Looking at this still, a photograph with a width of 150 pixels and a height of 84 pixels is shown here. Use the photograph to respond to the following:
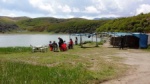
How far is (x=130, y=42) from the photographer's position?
41.2 meters

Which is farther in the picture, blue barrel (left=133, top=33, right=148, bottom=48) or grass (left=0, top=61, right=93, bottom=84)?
blue barrel (left=133, top=33, right=148, bottom=48)

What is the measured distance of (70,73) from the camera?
48.9 feet

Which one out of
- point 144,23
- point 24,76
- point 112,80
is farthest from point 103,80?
point 144,23

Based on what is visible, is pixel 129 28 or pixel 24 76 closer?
pixel 24 76

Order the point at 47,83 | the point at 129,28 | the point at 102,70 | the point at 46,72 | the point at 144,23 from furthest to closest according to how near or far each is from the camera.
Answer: the point at 129,28, the point at 144,23, the point at 102,70, the point at 46,72, the point at 47,83

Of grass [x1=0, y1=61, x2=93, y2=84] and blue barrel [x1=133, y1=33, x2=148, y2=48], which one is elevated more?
blue barrel [x1=133, y1=33, x2=148, y2=48]

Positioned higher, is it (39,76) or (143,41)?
(143,41)

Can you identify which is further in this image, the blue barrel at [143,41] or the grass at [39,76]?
the blue barrel at [143,41]

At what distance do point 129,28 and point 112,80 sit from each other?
9257 cm

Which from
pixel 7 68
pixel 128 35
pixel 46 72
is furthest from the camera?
pixel 128 35

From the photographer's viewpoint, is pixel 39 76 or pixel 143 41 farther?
pixel 143 41

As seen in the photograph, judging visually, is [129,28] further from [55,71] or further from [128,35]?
[55,71]

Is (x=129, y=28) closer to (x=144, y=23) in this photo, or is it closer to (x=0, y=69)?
(x=144, y=23)

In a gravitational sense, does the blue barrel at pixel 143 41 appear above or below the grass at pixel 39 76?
above
